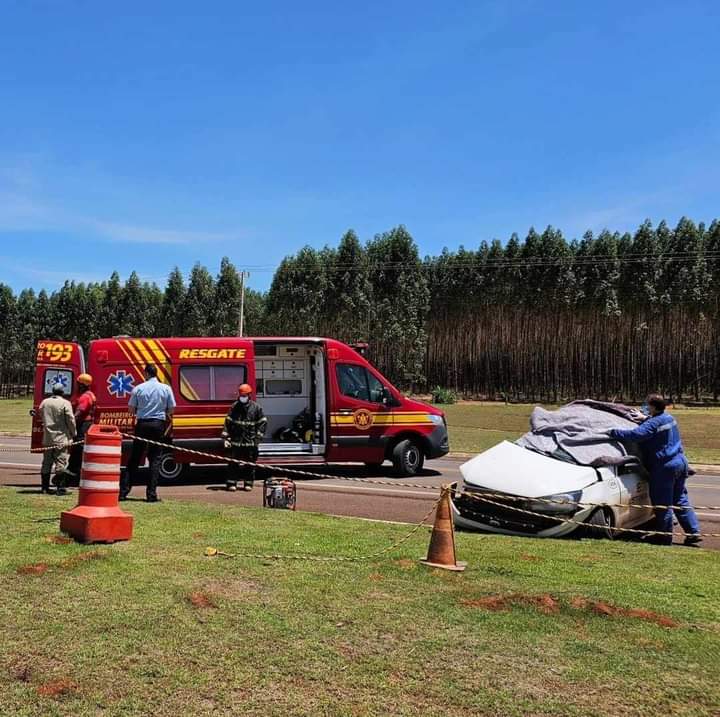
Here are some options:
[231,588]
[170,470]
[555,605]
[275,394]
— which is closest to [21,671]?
[231,588]

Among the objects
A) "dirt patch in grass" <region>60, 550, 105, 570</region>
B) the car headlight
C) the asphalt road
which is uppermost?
the car headlight

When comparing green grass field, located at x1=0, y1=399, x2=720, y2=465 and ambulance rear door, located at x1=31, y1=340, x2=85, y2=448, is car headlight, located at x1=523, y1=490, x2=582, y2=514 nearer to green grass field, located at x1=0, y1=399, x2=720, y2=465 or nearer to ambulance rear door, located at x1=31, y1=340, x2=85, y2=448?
ambulance rear door, located at x1=31, y1=340, x2=85, y2=448

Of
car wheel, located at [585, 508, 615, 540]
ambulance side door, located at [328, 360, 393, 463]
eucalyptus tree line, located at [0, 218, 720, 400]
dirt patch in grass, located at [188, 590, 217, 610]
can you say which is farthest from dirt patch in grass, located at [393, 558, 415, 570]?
eucalyptus tree line, located at [0, 218, 720, 400]

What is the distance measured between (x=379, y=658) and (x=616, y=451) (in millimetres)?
5514

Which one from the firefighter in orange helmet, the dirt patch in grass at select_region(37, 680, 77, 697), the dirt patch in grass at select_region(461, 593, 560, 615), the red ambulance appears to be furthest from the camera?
the red ambulance

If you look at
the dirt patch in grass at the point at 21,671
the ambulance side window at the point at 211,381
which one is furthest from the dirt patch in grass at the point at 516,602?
the ambulance side window at the point at 211,381

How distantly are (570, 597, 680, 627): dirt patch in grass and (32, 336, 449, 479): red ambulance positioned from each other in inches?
359

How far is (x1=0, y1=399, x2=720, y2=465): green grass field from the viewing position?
23.1m

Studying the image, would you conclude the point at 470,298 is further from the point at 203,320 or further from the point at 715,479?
the point at 715,479

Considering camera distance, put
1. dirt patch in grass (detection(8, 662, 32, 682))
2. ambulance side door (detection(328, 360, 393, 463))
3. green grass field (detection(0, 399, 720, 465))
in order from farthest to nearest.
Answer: green grass field (detection(0, 399, 720, 465))
ambulance side door (detection(328, 360, 393, 463))
dirt patch in grass (detection(8, 662, 32, 682))

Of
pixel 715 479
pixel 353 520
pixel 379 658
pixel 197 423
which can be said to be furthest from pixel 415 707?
pixel 715 479

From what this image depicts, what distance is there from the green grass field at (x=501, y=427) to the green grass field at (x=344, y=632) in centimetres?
1548

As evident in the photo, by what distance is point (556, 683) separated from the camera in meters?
3.78

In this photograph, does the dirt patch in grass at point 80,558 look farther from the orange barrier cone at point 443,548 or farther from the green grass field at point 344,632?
the orange barrier cone at point 443,548
